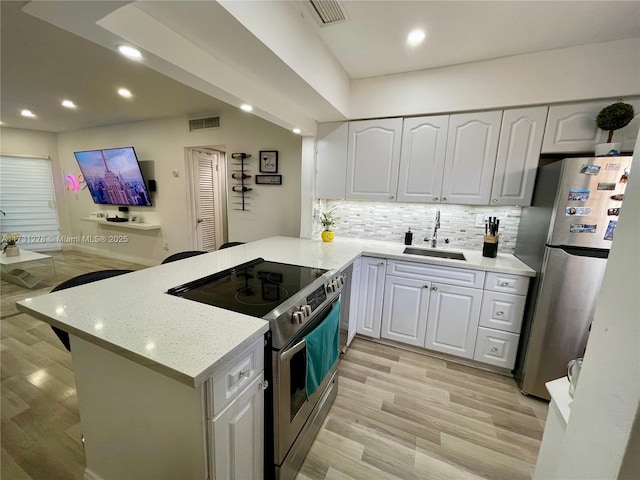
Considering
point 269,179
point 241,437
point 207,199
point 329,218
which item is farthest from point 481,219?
point 207,199

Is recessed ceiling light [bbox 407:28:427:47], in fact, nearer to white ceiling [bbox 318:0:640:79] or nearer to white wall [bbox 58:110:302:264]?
white ceiling [bbox 318:0:640:79]

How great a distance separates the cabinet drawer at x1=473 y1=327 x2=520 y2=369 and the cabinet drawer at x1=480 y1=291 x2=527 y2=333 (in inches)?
2.0

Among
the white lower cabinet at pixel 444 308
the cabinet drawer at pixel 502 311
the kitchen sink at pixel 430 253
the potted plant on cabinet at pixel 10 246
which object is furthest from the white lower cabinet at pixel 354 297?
the potted plant on cabinet at pixel 10 246

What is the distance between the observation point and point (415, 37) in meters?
1.82

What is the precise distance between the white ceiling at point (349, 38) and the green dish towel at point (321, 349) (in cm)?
146

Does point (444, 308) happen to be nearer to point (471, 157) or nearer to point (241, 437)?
point (471, 157)

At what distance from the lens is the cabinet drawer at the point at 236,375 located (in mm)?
815

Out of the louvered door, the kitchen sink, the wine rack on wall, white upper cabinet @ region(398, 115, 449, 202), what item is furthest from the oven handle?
the louvered door

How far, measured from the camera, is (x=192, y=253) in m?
2.06

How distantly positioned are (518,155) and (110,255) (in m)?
6.54

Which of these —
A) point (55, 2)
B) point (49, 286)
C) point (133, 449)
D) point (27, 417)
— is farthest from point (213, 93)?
point (49, 286)

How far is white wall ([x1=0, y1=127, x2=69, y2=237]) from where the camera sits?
479 centimetres

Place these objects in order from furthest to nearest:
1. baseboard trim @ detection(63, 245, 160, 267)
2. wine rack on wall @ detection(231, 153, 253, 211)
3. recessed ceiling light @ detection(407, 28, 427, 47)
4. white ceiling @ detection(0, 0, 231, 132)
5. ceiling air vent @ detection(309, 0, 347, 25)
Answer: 1. baseboard trim @ detection(63, 245, 160, 267)
2. wine rack on wall @ detection(231, 153, 253, 211)
3. white ceiling @ detection(0, 0, 231, 132)
4. recessed ceiling light @ detection(407, 28, 427, 47)
5. ceiling air vent @ detection(309, 0, 347, 25)

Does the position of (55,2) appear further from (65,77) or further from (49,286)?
(49,286)
